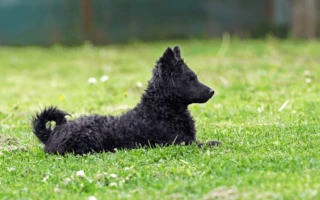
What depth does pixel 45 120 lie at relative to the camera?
6.83m

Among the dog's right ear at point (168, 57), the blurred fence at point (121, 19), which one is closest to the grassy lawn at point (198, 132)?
the dog's right ear at point (168, 57)

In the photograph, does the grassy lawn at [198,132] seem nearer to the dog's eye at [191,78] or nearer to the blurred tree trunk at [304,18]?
the dog's eye at [191,78]

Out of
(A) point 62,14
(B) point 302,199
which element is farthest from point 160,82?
(A) point 62,14

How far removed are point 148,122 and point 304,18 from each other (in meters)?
12.8

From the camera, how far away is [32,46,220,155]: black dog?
256 inches

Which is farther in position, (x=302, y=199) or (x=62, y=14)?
(x=62, y=14)

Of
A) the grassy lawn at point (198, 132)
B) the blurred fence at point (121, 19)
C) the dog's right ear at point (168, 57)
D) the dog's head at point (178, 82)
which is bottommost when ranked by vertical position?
the grassy lawn at point (198, 132)

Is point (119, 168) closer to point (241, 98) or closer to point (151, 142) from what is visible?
point (151, 142)

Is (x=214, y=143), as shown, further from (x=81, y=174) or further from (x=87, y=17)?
(x=87, y=17)

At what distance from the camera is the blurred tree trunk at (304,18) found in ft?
59.9

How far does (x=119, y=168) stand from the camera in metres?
5.72

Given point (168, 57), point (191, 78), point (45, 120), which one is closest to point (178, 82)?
point (191, 78)

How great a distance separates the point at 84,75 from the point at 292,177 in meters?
9.45

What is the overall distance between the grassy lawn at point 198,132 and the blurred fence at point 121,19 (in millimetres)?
3184
